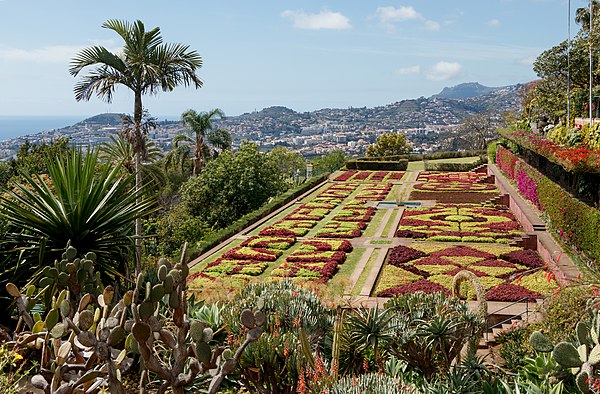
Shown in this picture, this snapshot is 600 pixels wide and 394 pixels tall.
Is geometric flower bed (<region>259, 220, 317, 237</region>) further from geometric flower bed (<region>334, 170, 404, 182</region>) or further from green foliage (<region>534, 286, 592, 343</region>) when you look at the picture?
geometric flower bed (<region>334, 170, 404, 182</region>)

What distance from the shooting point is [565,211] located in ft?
58.1

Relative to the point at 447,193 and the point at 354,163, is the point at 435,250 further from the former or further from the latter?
the point at 354,163

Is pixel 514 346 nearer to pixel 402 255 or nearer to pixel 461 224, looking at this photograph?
pixel 402 255

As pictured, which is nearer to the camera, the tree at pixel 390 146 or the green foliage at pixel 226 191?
the green foliage at pixel 226 191

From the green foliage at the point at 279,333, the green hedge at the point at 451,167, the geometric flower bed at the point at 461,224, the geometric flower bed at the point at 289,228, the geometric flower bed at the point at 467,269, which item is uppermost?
the green foliage at the point at 279,333

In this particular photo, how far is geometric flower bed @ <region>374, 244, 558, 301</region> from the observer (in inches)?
566

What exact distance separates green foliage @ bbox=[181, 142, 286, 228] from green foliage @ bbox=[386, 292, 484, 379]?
22760mm

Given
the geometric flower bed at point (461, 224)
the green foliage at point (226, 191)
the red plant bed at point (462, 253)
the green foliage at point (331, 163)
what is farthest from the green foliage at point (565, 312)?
the green foliage at point (331, 163)

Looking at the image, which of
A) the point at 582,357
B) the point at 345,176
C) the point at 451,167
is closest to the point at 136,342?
the point at 582,357

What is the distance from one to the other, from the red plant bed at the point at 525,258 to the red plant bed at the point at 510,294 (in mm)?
2826

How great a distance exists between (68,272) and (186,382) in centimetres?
202

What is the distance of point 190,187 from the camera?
30516 mm

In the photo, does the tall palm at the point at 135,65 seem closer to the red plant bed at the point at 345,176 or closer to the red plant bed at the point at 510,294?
the red plant bed at the point at 510,294

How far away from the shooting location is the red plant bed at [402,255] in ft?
59.1
